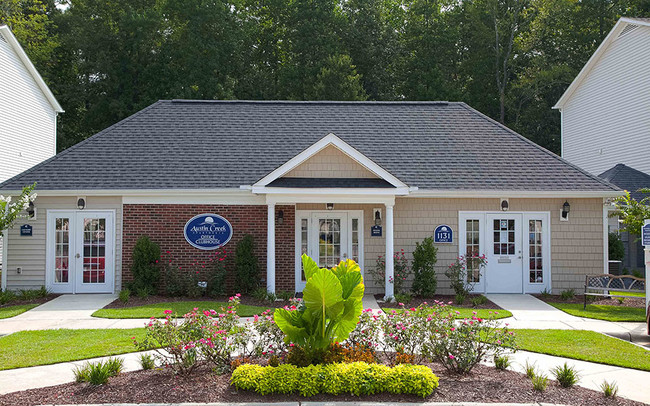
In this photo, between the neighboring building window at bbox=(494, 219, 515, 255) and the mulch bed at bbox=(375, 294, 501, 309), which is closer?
the mulch bed at bbox=(375, 294, 501, 309)

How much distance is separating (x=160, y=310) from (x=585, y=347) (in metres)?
8.37

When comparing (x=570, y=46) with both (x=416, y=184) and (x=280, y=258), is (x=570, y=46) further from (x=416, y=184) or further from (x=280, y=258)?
(x=280, y=258)

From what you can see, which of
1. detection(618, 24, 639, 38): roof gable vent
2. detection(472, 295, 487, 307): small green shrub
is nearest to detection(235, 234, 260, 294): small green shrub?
detection(472, 295, 487, 307): small green shrub

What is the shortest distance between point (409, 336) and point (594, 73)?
19956mm

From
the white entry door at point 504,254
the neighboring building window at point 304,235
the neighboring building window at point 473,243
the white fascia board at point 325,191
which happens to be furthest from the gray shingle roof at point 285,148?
the neighboring building window at point 304,235

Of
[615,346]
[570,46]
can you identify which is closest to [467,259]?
[615,346]

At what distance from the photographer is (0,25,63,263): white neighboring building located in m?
20.6

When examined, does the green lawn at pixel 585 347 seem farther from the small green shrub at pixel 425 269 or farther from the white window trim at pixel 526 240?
the white window trim at pixel 526 240

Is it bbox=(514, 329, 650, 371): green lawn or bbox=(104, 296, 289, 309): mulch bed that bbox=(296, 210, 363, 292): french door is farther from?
bbox=(514, 329, 650, 371): green lawn

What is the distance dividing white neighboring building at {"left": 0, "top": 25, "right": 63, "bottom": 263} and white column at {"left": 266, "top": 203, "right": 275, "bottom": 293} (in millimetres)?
11051

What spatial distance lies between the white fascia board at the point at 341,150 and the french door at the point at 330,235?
5.14ft

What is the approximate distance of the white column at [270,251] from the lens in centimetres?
1369

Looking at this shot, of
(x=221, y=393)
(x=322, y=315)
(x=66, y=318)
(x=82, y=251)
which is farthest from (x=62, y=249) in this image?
(x=322, y=315)

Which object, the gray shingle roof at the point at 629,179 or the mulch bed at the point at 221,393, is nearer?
the mulch bed at the point at 221,393
